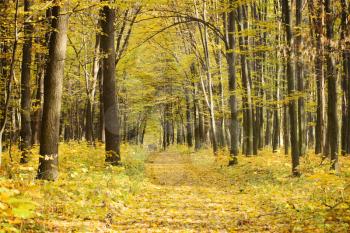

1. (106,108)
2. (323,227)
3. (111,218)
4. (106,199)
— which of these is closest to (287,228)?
(323,227)

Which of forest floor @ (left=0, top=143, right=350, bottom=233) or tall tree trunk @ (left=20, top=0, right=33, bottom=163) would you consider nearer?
forest floor @ (left=0, top=143, right=350, bottom=233)

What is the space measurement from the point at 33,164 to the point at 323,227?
26.8ft

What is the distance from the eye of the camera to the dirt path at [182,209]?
7387 mm

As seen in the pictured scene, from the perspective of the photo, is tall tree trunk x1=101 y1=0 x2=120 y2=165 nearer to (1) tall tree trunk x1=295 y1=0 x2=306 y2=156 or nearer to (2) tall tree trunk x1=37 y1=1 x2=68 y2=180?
(2) tall tree trunk x1=37 y1=1 x2=68 y2=180

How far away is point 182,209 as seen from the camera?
920 cm

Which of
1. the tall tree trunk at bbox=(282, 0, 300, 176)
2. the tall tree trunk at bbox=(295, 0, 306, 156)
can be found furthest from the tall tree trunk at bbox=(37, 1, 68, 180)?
the tall tree trunk at bbox=(282, 0, 300, 176)

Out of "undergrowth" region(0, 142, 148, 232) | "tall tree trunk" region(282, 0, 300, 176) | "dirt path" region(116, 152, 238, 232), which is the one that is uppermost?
"tall tree trunk" region(282, 0, 300, 176)

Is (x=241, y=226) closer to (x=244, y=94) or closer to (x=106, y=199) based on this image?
(x=106, y=199)

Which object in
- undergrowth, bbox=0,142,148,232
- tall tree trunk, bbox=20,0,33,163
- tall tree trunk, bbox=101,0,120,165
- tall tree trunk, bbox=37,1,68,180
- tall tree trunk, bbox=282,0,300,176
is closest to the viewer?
undergrowth, bbox=0,142,148,232

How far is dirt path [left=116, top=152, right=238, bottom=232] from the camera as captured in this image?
7387 millimetres

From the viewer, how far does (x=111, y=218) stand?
7.82 metres

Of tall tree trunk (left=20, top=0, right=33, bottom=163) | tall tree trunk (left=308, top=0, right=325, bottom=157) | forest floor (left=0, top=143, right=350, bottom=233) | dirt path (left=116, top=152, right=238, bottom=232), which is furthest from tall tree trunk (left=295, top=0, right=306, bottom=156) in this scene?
tall tree trunk (left=20, top=0, right=33, bottom=163)

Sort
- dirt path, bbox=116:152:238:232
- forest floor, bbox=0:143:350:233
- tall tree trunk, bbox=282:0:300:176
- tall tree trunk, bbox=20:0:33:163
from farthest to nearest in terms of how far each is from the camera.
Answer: tall tree trunk, bbox=20:0:33:163, tall tree trunk, bbox=282:0:300:176, dirt path, bbox=116:152:238:232, forest floor, bbox=0:143:350:233

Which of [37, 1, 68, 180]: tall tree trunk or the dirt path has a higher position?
[37, 1, 68, 180]: tall tree trunk
